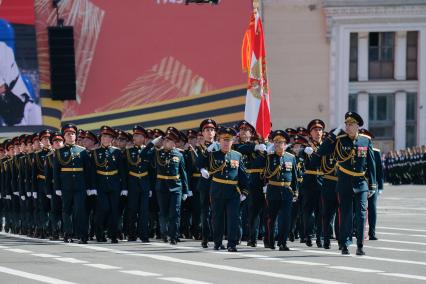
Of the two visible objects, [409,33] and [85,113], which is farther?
[409,33]

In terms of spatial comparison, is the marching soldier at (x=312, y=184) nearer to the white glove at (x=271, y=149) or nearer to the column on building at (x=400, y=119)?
the white glove at (x=271, y=149)

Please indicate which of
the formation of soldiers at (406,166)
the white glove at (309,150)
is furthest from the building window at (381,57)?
the white glove at (309,150)

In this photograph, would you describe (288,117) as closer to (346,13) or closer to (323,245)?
(346,13)

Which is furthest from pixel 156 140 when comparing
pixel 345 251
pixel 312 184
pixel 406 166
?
pixel 406 166

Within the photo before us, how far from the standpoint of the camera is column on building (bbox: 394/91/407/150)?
57812 millimetres

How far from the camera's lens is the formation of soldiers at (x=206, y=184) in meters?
17.8

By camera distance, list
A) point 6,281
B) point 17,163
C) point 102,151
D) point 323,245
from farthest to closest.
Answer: point 17,163
point 102,151
point 323,245
point 6,281

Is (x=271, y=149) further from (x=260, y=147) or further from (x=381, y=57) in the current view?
(x=381, y=57)

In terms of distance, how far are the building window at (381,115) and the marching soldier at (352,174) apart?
40684mm

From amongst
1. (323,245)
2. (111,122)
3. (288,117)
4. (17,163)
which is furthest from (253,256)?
(288,117)

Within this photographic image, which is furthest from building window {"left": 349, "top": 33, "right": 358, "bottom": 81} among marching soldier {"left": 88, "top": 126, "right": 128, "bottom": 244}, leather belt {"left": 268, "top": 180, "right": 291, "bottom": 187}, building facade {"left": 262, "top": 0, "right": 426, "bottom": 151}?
leather belt {"left": 268, "top": 180, "right": 291, "bottom": 187}

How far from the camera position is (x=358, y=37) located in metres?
57.6

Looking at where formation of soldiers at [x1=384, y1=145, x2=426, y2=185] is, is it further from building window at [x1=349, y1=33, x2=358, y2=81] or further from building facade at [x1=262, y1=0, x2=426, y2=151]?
building window at [x1=349, y1=33, x2=358, y2=81]

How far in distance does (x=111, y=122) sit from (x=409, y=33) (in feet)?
63.5
